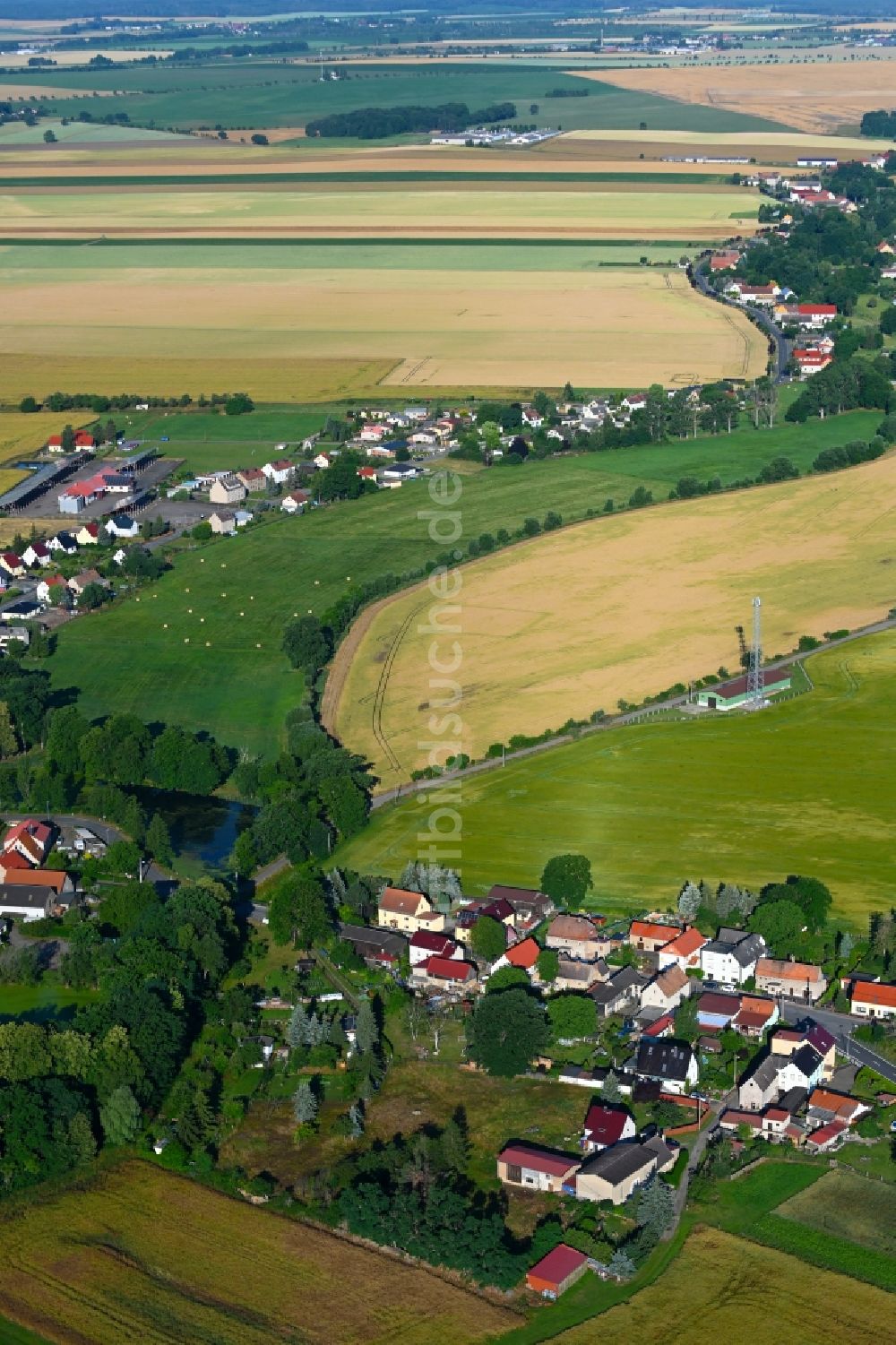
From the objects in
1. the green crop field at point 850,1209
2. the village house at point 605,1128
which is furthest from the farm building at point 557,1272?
the green crop field at point 850,1209

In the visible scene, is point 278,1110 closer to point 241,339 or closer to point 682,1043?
point 682,1043

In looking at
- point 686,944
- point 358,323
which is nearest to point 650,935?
point 686,944

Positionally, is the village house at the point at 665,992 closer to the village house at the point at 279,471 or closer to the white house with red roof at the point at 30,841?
the white house with red roof at the point at 30,841

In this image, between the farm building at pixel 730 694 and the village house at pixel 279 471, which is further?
the village house at pixel 279 471

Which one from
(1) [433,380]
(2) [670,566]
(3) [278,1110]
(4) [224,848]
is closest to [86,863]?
(4) [224,848]

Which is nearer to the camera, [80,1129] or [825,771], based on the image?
[80,1129]

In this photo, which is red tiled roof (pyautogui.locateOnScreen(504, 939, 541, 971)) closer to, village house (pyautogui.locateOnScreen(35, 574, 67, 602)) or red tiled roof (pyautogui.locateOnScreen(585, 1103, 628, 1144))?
red tiled roof (pyautogui.locateOnScreen(585, 1103, 628, 1144))

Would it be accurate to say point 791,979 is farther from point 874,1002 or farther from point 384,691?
point 384,691
